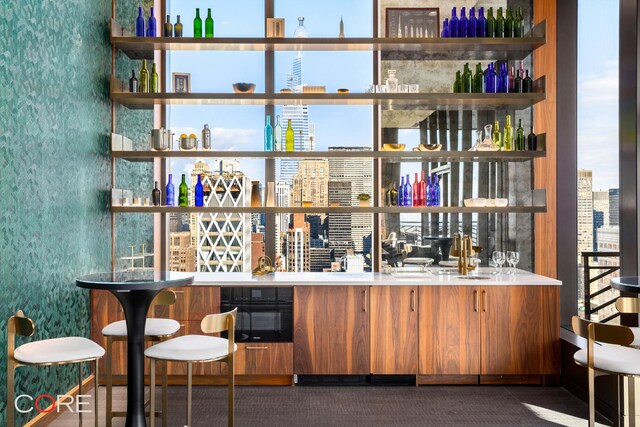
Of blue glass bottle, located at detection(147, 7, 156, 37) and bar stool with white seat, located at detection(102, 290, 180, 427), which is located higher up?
blue glass bottle, located at detection(147, 7, 156, 37)

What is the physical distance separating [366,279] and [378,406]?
104 centimetres

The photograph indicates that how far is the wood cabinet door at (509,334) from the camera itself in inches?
177

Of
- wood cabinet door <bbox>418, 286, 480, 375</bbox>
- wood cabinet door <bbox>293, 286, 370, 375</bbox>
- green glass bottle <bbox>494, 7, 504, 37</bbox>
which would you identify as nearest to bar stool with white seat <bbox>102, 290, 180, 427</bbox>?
wood cabinet door <bbox>293, 286, 370, 375</bbox>

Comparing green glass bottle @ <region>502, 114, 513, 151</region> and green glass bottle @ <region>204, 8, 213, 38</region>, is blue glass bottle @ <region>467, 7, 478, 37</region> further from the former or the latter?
green glass bottle @ <region>204, 8, 213, 38</region>

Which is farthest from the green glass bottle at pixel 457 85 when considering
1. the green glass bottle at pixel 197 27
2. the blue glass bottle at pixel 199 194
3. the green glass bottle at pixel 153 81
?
the green glass bottle at pixel 153 81

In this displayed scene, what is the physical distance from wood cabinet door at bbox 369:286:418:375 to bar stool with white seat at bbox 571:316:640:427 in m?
1.72

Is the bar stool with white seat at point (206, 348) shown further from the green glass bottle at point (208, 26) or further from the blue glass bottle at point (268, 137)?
the green glass bottle at point (208, 26)

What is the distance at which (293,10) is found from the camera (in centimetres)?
533

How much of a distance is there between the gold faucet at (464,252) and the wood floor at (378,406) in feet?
3.41

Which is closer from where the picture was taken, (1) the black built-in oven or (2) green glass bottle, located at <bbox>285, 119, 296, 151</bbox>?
(1) the black built-in oven

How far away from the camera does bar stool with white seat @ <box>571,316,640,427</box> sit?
263 cm

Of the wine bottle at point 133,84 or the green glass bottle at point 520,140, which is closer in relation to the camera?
the wine bottle at point 133,84

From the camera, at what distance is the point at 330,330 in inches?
178

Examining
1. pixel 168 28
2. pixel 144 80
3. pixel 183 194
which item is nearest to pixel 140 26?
pixel 168 28
